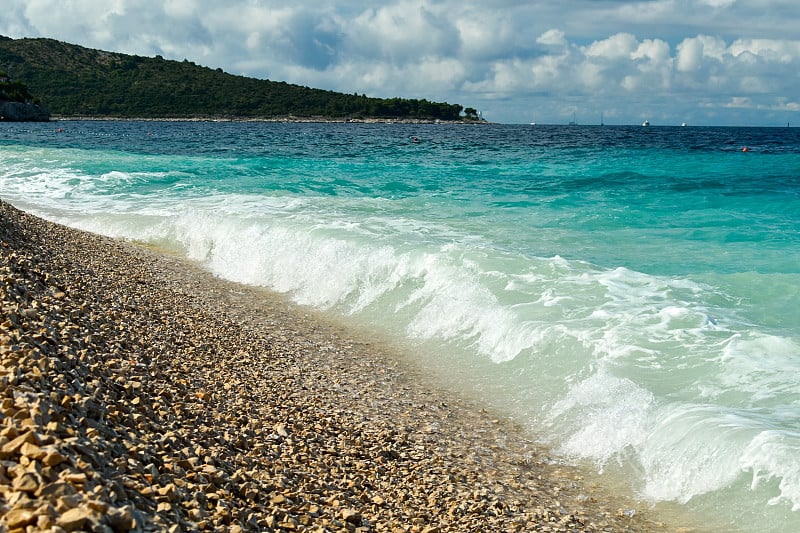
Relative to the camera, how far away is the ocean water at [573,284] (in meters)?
6.04

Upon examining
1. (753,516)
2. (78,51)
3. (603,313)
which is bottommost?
(753,516)

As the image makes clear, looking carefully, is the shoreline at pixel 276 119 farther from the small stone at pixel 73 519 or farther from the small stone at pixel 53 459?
the small stone at pixel 73 519

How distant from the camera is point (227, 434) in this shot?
474 centimetres

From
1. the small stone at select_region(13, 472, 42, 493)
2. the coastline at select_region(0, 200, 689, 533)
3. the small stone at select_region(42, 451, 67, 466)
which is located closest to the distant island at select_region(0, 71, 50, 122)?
the coastline at select_region(0, 200, 689, 533)

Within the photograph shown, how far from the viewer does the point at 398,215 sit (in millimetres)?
17844

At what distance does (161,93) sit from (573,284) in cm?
13073

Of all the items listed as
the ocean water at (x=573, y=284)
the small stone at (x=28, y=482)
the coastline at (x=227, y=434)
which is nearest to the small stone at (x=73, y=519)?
the coastline at (x=227, y=434)

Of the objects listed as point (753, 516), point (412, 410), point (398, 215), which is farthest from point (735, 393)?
point (398, 215)

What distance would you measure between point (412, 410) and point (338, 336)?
2793mm

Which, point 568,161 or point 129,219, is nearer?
point 129,219

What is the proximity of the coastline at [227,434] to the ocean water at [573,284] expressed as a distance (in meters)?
0.79

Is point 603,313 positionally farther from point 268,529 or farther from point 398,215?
point 398,215

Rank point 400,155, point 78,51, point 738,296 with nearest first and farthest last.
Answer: point 738,296 < point 400,155 < point 78,51

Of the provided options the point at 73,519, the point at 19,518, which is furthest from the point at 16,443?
the point at 73,519
